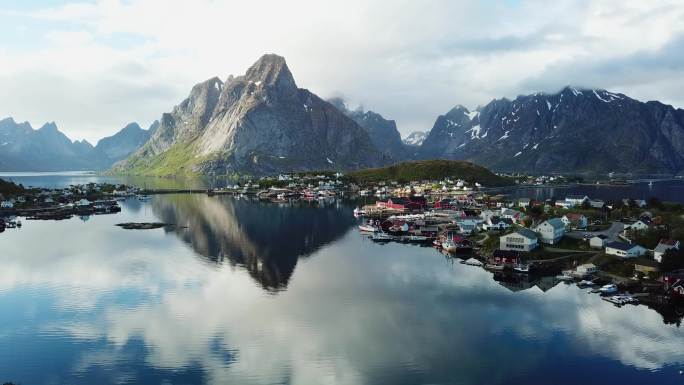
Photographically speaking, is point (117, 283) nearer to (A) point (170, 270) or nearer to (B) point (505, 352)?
(A) point (170, 270)

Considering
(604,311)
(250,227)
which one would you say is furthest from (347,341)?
(250,227)

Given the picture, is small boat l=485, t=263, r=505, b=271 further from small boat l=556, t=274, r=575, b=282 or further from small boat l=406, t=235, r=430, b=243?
small boat l=406, t=235, r=430, b=243

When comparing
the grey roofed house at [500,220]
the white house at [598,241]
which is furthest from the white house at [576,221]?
the white house at [598,241]

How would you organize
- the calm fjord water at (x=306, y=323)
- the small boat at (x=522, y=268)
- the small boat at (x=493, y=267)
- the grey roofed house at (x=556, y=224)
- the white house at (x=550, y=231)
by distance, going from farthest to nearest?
the grey roofed house at (x=556, y=224) → the white house at (x=550, y=231) → the small boat at (x=493, y=267) → the small boat at (x=522, y=268) → the calm fjord water at (x=306, y=323)

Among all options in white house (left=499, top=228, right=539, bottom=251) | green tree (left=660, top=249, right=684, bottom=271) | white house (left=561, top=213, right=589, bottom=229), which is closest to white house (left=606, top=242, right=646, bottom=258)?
green tree (left=660, top=249, right=684, bottom=271)

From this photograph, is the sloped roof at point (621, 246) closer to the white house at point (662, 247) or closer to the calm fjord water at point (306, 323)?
the white house at point (662, 247)
